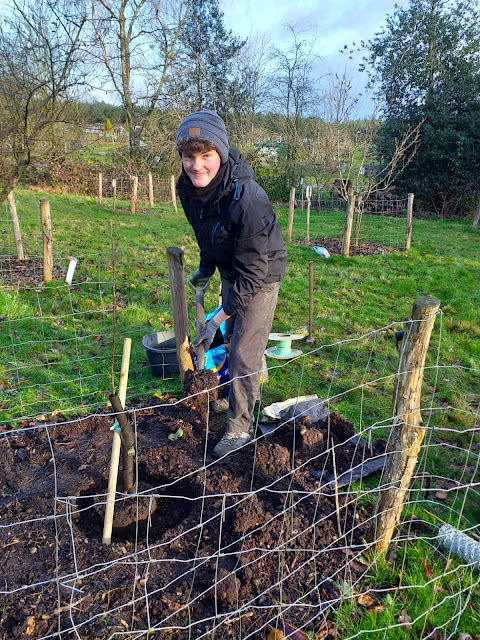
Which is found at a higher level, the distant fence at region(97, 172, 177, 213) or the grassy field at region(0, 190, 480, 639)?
the distant fence at region(97, 172, 177, 213)

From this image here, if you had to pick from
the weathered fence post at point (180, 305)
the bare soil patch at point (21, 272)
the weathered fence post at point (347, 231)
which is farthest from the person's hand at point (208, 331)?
the weathered fence post at point (347, 231)

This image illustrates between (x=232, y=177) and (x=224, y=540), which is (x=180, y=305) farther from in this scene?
(x=224, y=540)

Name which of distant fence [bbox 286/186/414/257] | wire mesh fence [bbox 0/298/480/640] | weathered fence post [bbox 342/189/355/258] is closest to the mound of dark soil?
wire mesh fence [bbox 0/298/480/640]

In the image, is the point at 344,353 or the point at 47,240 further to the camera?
the point at 47,240

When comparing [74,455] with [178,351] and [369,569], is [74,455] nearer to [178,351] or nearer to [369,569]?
[178,351]

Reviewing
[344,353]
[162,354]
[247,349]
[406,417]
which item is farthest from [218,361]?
[406,417]

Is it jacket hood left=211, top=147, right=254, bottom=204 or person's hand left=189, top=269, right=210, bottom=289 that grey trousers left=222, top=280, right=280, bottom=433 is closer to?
person's hand left=189, top=269, right=210, bottom=289

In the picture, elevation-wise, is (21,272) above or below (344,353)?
above

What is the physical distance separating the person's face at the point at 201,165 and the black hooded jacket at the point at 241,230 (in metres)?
0.09

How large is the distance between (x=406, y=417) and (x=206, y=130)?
199 cm

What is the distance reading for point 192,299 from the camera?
6.71 metres

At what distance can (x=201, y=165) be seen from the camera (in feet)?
9.11

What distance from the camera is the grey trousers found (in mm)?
3178

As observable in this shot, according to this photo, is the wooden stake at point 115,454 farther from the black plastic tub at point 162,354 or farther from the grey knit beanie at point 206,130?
the black plastic tub at point 162,354
